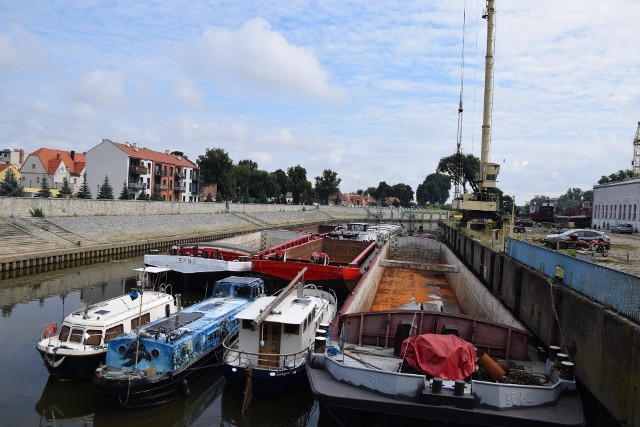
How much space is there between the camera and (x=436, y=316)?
12.0 meters

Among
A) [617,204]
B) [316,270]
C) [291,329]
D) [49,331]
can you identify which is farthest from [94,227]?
[617,204]

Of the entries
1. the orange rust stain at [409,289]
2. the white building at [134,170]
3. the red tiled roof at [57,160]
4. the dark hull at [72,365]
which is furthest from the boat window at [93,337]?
the red tiled roof at [57,160]

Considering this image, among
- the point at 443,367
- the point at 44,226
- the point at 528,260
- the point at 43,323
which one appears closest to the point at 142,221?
the point at 44,226

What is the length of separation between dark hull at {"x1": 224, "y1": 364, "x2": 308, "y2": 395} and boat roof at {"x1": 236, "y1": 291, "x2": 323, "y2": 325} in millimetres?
1193

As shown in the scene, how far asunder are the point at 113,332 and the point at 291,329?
15.8ft

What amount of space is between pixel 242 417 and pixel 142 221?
1547 inches

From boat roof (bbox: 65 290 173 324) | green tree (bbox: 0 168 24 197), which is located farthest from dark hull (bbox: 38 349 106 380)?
green tree (bbox: 0 168 24 197)

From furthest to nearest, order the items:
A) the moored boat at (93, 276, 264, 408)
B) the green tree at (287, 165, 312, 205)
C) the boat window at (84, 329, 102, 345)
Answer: the green tree at (287, 165, 312, 205), the boat window at (84, 329, 102, 345), the moored boat at (93, 276, 264, 408)

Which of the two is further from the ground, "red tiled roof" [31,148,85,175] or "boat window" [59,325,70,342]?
"red tiled roof" [31,148,85,175]

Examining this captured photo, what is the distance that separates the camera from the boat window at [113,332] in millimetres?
12738

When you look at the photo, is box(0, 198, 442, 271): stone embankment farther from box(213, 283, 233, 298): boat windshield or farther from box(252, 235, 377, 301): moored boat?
box(213, 283, 233, 298): boat windshield

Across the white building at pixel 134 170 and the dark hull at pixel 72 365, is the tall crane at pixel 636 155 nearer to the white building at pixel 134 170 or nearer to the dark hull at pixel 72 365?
the white building at pixel 134 170

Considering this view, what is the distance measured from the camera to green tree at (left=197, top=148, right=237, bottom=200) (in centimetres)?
10057

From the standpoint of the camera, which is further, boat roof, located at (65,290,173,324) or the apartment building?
the apartment building
